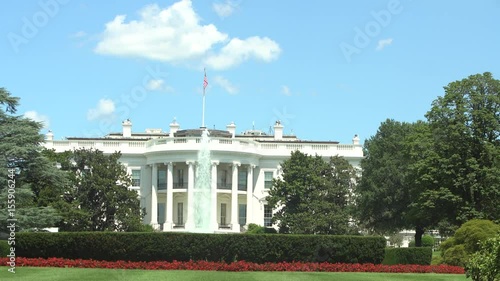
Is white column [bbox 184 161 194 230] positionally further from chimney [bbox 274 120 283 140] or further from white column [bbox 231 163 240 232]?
chimney [bbox 274 120 283 140]

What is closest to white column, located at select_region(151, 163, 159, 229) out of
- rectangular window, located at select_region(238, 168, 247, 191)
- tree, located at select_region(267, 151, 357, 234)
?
rectangular window, located at select_region(238, 168, 247, 191)

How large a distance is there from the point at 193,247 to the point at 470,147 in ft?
65.0

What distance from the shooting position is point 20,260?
27438 mm

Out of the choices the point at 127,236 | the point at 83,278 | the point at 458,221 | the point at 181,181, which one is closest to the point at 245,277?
the point at 83,278

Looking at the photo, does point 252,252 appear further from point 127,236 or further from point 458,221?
point 458,221

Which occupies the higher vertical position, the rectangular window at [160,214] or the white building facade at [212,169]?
the white building facade at [212,169]

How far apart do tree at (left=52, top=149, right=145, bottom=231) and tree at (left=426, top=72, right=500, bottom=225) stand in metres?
20.2

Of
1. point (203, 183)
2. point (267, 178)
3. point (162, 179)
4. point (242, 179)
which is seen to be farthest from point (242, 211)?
point (203, 183)

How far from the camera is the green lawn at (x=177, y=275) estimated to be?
77.0 feet

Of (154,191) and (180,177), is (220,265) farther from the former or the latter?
(180,177)

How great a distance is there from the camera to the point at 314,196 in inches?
2267

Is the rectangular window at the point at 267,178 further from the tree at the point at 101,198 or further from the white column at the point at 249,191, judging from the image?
the tree at the point at 101,198

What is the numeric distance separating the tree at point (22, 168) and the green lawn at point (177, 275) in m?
8.70

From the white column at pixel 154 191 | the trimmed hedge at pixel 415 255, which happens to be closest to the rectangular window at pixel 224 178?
the white column at pixel 154 191
